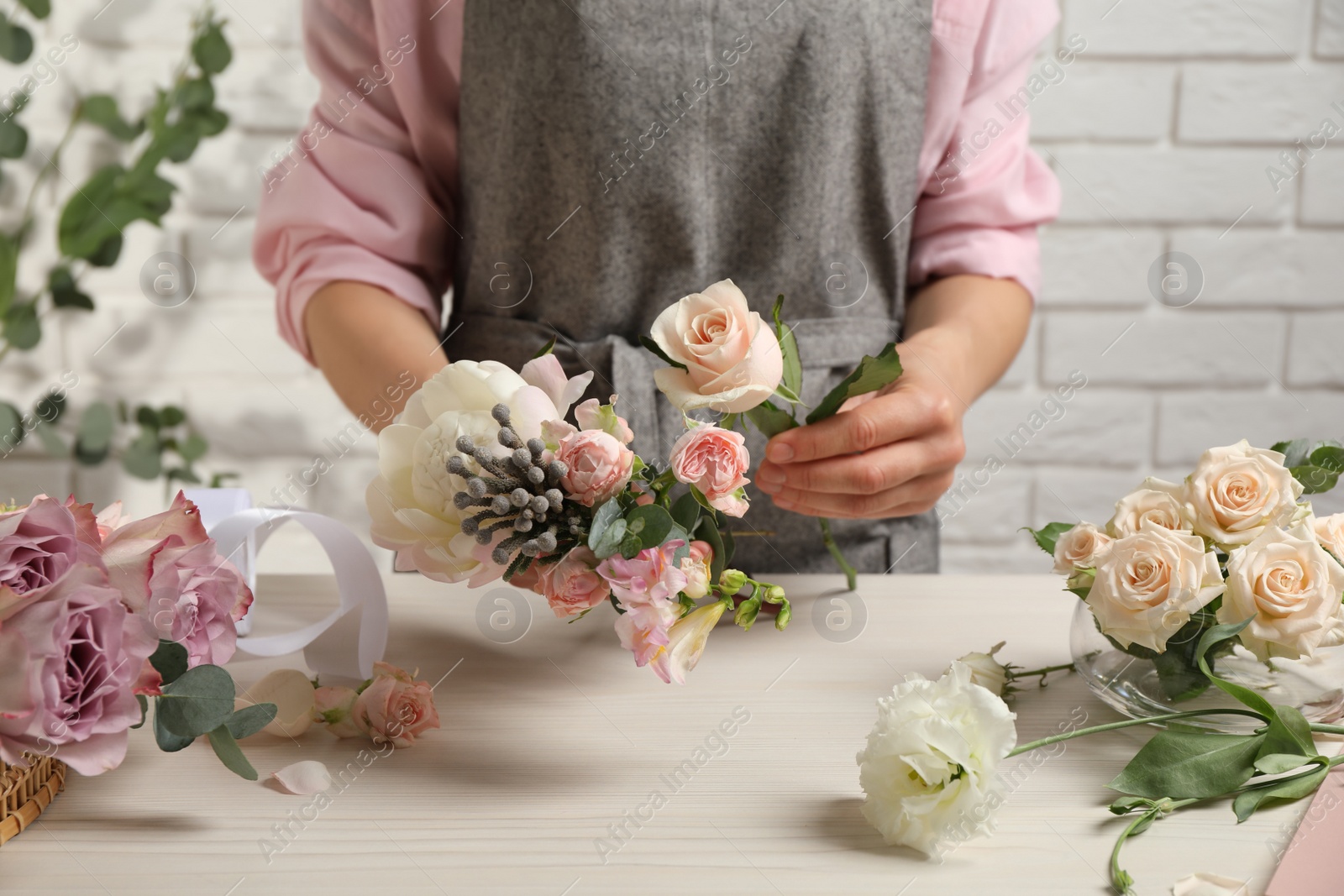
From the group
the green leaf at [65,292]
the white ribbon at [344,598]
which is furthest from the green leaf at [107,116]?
the white ribbon at [344,598]

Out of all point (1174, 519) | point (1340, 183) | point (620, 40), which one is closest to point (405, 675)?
point (1174, 519)

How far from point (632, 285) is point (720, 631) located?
0.92ft

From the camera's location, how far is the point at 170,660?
0.40 m

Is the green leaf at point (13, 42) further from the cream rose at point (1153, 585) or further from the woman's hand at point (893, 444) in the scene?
the cream rose at point (1153, 585)

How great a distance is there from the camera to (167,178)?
1157 millimetres

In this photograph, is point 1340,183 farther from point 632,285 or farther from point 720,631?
point 720,631

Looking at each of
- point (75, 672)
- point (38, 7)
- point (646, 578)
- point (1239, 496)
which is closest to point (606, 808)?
point (646, 578)

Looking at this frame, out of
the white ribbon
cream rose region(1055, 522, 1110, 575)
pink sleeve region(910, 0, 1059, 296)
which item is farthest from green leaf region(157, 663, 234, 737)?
pink sleeve region(910, 0, 1059, 296)

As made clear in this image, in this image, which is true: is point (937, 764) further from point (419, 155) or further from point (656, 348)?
point (419, 155)

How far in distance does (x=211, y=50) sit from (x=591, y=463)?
912 millimetres

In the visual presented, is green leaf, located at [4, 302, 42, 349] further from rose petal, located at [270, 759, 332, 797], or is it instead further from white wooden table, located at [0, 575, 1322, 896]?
rose petal, located at [270, 759, 332, 797]

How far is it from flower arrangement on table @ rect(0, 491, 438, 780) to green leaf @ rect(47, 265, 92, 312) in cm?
81

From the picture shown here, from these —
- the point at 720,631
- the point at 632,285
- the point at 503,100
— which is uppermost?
the point at 503,100

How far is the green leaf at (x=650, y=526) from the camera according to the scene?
1.41 feet
